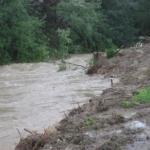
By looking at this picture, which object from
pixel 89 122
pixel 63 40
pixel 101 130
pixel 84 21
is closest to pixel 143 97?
pixel 89 122

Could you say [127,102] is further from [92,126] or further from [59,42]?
[59,42]

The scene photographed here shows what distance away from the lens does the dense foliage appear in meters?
35.8

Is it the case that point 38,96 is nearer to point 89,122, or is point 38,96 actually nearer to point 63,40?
point 89,122

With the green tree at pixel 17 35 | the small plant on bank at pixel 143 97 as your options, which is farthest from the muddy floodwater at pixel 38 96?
the green tree at pixel 17 35

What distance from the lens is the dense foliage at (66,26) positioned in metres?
35.8

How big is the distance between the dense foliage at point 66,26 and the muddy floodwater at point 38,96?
515 cm

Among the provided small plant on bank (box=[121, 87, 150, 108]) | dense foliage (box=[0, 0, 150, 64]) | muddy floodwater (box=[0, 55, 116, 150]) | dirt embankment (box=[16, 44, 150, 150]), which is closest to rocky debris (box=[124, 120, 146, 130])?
dirt embankment (box=[16, 44, 150, 150])

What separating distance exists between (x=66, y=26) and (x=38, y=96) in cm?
2605

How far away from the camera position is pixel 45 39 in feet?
133

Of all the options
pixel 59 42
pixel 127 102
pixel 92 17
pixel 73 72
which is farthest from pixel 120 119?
pixel 92 17

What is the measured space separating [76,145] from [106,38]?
37.9 metres

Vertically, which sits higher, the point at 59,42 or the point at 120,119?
the point at 120,119

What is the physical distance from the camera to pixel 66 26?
4281cm

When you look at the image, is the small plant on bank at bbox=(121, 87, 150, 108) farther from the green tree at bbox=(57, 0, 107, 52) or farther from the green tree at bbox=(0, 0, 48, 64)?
the green tree at bbox=(57, 0, 107, 52)
